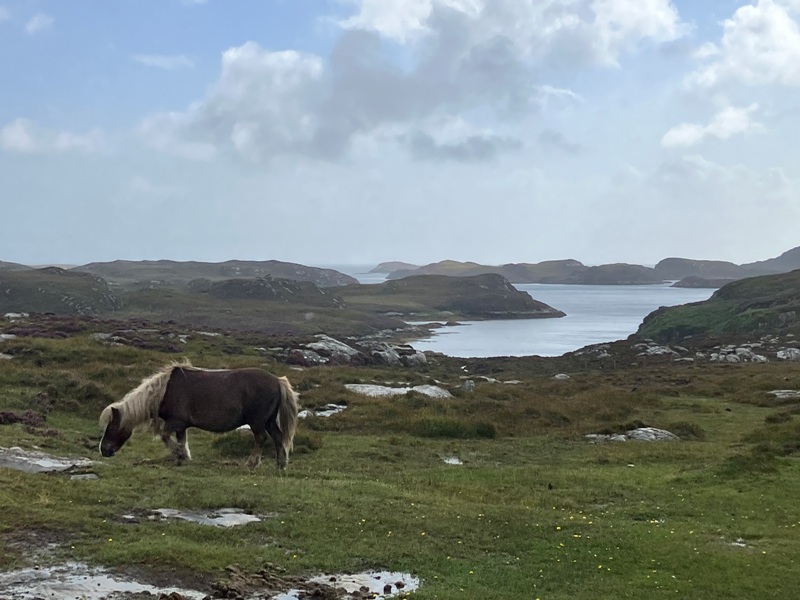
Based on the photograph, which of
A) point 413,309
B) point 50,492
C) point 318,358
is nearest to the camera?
point 50,492

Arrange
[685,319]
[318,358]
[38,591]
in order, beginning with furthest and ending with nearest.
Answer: [685,319]
[318,358]
[38,591]

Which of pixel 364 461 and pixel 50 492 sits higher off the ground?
pixel 50 492

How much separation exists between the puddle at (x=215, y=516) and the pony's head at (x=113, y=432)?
515 centimetres

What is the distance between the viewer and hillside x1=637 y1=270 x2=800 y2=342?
3482 inches

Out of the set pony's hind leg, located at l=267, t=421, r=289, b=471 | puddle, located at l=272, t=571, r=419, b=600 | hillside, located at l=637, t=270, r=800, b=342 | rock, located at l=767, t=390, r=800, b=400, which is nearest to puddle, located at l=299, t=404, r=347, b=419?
pony's hind leg, located at l=267, t=421, r=289, b=471

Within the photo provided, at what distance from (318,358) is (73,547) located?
4853 centimetres

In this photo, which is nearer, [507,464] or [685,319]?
[507,464]

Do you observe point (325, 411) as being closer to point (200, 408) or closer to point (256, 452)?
point (256, 452)

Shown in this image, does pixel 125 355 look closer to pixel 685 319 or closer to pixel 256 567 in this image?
pixel 256 567

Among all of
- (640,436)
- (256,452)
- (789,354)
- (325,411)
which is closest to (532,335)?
(789,354)

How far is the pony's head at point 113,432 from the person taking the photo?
55.4 feet

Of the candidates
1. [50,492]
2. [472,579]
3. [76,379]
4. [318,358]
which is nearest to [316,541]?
[472,579]

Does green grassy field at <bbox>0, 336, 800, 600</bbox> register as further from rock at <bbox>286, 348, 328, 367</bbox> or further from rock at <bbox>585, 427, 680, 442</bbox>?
rock at <bbox>286, 348, 328, 367</bbox>

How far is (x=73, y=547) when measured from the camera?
9.83m
